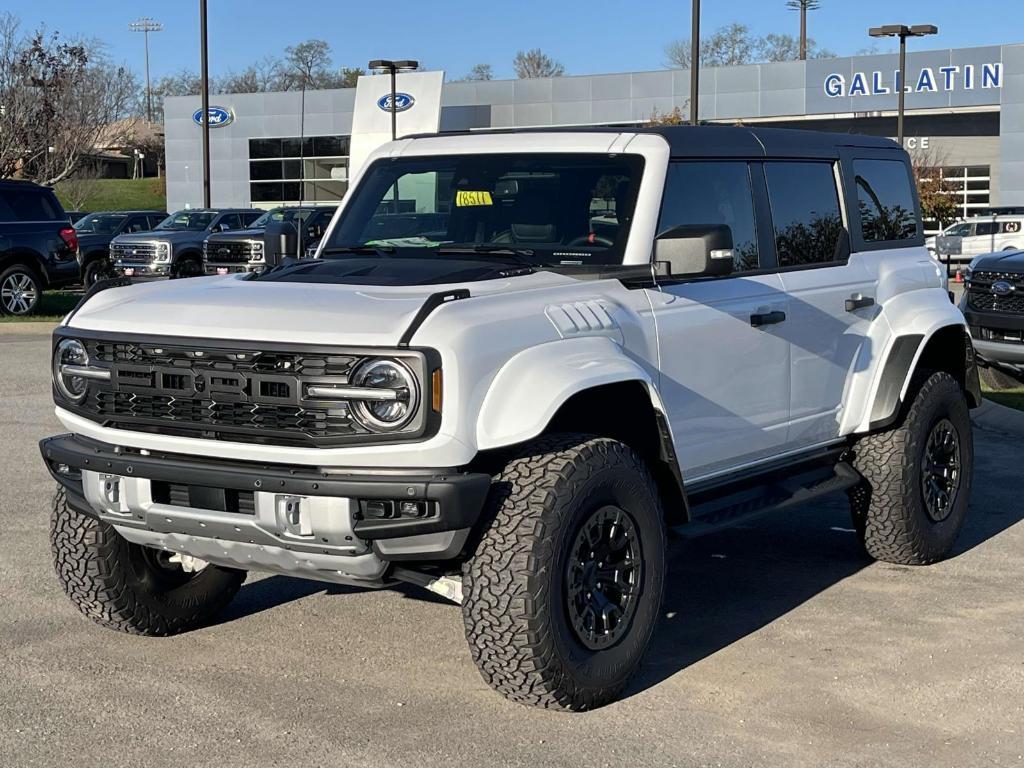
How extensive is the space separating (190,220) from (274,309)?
2858 centimetres

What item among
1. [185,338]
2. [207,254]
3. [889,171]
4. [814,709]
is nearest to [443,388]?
[185,338]

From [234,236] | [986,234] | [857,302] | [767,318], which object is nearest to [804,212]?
[857,302]

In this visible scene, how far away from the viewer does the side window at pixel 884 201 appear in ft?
23.8

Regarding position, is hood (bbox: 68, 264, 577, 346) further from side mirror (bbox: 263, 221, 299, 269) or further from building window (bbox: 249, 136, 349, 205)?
building window (bbox: 249, 136, 349, 205)

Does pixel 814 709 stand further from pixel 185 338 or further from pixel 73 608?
pixel 73 608

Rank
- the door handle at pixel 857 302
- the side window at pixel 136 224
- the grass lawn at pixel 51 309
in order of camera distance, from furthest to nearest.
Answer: the side window at pixel 136 224
the grass lawn at pixel 51 309
the door handle at pixel 857 302

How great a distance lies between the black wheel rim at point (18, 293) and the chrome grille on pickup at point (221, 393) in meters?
16.6

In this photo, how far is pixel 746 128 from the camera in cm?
657

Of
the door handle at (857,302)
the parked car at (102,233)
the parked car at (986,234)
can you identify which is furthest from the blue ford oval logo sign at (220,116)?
the door handle at (857,302)

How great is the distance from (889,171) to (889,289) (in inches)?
32.0

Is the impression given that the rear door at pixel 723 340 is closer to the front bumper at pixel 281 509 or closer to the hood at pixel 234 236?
the front bumper at pixel 281 509

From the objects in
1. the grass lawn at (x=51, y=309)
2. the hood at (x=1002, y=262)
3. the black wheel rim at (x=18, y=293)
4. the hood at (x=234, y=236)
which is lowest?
the grass lawn at (x=51, y=309)

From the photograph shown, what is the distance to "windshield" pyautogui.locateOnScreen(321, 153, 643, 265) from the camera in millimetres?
5816

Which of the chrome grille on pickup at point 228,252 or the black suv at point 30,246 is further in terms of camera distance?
the chrome grille on pickup at point 228,252
